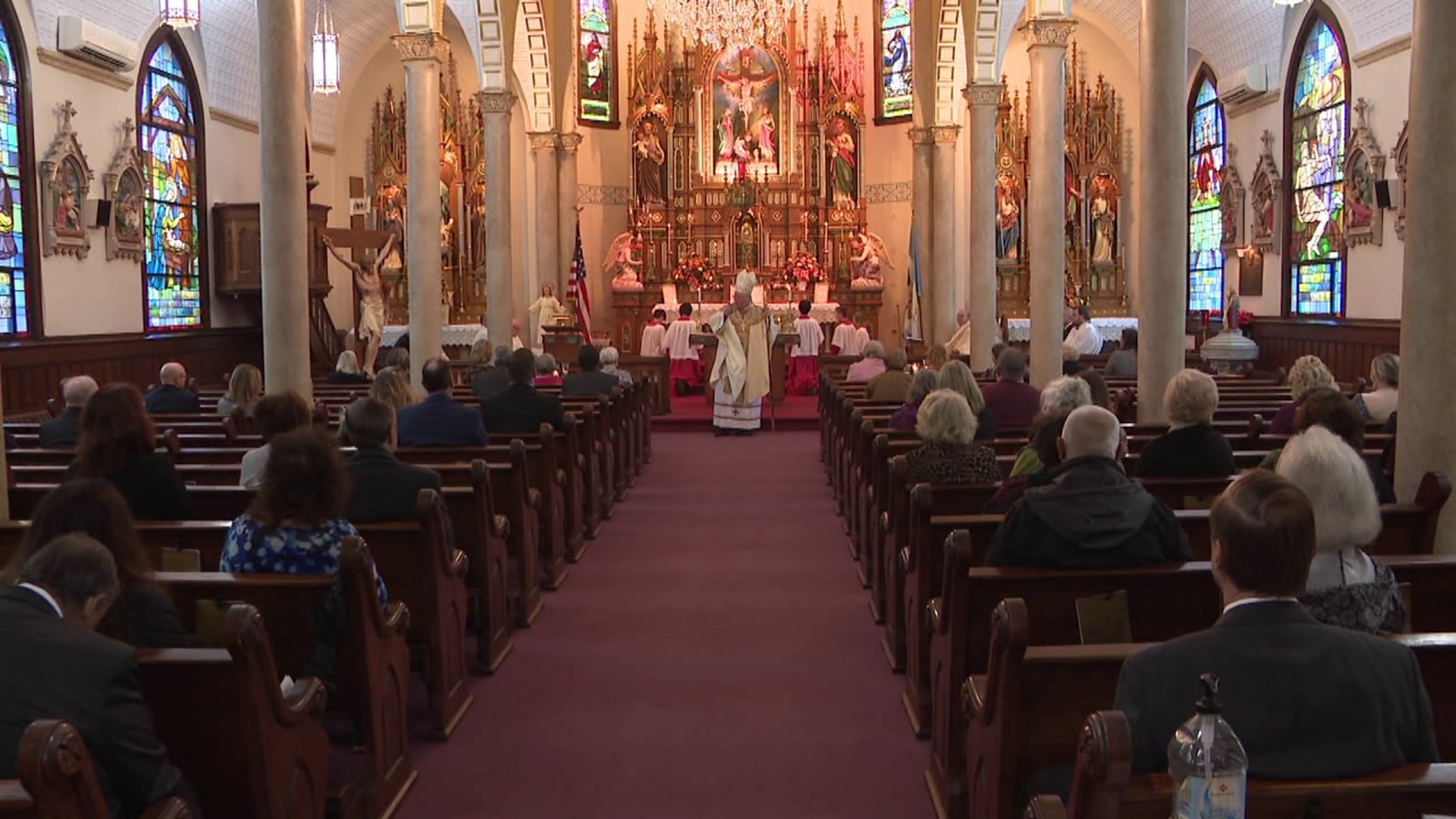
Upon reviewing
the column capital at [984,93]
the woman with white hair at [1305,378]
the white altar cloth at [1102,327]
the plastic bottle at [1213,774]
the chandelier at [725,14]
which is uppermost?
the chandelier at [725,14]

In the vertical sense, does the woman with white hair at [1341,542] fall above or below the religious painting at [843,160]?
below

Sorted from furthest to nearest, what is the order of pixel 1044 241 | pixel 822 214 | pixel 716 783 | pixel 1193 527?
pixel 822 214, pixel 1044 241, pixel 1193 527, pixel 716 783

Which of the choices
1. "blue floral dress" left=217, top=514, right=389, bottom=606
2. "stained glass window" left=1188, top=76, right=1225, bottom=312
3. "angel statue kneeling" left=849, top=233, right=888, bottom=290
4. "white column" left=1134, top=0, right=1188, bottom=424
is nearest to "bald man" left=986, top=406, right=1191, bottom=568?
"blue floral dress" left=217, top=514, right=389, bottom=606

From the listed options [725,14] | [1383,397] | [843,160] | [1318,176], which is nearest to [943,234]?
[843,160]

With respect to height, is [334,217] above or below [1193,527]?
above

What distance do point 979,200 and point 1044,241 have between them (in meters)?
4.22

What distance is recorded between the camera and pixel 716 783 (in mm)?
4891

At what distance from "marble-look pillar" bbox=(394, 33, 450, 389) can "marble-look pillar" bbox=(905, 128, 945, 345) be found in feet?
31.4

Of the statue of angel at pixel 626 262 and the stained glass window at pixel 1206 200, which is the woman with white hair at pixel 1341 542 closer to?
the stained glass window at pixel 1206 200

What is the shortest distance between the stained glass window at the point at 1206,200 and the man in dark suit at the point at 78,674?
2145cm

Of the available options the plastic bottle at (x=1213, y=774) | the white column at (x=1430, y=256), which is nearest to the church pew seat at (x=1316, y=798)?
the plastic bottle at (x=1213, y=774)

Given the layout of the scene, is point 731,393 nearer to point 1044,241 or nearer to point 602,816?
point 1044,241

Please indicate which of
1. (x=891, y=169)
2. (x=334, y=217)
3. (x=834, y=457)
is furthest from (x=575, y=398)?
(x=891, y=169)

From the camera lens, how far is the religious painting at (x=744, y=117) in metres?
26.1
